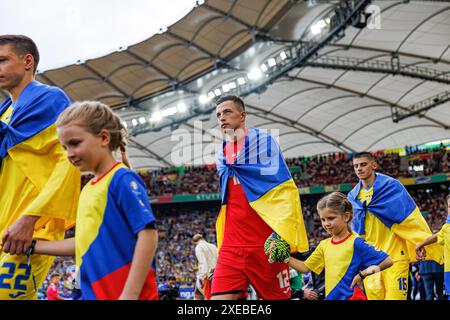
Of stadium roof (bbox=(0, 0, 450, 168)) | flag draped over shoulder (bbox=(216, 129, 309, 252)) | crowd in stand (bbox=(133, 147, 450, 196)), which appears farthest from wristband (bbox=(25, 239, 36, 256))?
crowd in stand (bbox=(133, 147, 450, 196))

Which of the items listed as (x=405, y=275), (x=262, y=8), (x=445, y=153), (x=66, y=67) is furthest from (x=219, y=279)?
(x=445, y=153)

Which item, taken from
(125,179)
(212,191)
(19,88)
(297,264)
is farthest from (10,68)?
(212,191)

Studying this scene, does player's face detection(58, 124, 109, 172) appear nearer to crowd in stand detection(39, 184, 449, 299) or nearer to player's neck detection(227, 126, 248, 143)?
player's neck detection(227, 126, 248, 143)

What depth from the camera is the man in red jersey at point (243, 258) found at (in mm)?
4809

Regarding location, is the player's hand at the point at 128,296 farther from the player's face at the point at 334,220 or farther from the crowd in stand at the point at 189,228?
the crowd in stand at the point at 189,228

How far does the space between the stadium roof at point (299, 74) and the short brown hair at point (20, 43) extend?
23.2 m

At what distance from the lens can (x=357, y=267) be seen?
5125 millimetres

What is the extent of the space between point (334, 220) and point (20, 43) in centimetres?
305

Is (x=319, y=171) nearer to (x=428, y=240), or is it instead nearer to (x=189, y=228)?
(x=189, y=228)

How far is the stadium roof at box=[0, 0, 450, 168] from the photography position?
27703 millimetres

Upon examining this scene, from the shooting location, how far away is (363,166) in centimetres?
688

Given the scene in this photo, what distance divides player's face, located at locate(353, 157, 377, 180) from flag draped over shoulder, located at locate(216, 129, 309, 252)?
6.41ft

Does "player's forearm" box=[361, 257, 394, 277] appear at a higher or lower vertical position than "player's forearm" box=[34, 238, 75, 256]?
lower
